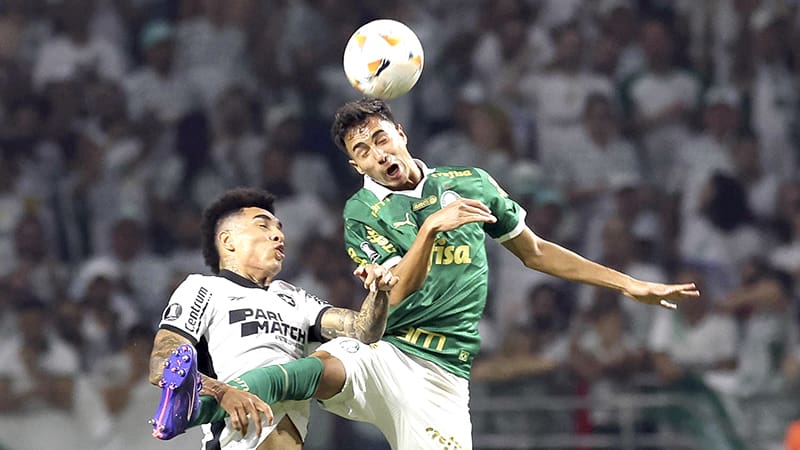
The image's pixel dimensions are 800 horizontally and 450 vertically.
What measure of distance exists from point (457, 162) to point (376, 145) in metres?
5.04

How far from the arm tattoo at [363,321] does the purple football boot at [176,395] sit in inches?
31.5

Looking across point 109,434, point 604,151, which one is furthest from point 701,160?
point 109,434

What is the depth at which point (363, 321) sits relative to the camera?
17.9ft

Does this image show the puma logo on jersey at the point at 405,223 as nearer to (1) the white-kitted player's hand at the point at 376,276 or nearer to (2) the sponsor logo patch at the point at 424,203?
(2) the sponsor logo patch at the point at 424,203

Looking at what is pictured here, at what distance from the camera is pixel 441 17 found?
39.0ft

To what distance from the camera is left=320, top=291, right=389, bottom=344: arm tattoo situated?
5383 millimetres

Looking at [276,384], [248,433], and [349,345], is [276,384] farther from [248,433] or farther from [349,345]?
[349,345]

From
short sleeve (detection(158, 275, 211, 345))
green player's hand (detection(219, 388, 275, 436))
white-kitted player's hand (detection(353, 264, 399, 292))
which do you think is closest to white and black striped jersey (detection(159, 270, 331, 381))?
short sleeve (detection(158, 275, 211, 345))

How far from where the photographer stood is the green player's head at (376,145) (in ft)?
19.0

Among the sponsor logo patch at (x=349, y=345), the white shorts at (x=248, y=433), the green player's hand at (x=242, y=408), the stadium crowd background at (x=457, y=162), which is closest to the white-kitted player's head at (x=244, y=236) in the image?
the sponsor logo patch at (x=349, y=345)

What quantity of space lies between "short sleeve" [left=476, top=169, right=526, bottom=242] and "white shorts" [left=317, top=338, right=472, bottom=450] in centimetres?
69

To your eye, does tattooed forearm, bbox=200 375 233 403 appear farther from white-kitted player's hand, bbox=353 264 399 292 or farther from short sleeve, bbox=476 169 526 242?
short sleeve, bbox=476 169 526 242

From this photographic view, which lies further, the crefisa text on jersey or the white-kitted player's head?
the white-kitted player's head

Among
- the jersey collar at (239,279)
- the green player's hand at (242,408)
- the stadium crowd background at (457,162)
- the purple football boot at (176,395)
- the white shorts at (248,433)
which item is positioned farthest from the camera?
the stadium crowd background at (457,162)
